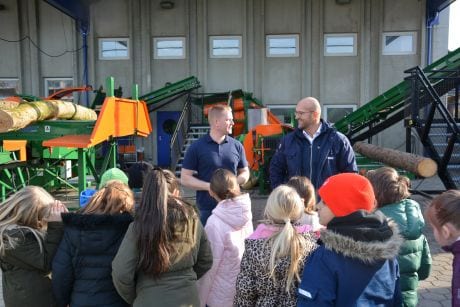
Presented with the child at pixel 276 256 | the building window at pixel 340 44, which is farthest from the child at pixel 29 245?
the building window at pixel 340 44

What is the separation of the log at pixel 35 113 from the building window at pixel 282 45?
899cm

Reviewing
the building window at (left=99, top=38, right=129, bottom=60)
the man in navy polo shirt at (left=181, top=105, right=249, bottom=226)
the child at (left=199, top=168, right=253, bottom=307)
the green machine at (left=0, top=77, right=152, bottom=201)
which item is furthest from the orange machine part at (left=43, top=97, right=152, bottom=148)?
the building window at (left=99, top=38, right=129, bottom=60)

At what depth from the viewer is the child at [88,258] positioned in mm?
2281

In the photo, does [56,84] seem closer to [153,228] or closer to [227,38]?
[227,38]

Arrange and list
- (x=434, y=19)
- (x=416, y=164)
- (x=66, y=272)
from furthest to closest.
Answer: (x=434, y=19), (x=416, y=164), (x=66, y=272)

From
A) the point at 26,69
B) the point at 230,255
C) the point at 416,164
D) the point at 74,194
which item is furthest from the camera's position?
the point at 26,69

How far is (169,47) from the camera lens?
1530 centimetres

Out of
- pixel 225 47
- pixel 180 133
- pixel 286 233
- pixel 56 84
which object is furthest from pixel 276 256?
pixel 56 84

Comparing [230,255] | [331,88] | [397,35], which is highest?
[397,35]

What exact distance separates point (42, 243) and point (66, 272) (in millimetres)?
236

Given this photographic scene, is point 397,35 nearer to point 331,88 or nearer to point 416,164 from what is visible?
point 331,88

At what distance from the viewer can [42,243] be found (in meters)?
2.39

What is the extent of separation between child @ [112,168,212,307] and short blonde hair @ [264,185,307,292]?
43 cm

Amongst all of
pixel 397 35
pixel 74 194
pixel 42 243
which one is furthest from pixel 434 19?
pixel 42 243
